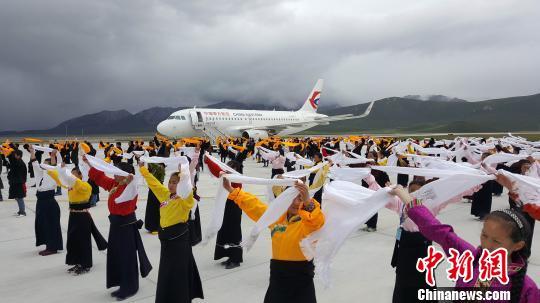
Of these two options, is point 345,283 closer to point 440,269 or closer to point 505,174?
point 440,269

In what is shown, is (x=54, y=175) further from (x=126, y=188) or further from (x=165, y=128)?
(x=165, y=128)

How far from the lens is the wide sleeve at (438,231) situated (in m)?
2.23

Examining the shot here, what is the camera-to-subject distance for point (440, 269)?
562 cm

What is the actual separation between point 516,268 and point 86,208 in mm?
5802

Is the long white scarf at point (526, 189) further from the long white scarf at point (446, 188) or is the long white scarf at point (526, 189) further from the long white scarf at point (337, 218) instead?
the long white scarf at point (337, 218)

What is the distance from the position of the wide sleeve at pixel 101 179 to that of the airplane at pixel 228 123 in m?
25.7

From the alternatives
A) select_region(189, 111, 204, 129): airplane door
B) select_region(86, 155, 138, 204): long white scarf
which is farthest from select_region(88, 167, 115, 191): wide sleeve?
select_region(189, 111, 204, 129): airplane door

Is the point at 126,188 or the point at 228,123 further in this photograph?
the point at 228,123

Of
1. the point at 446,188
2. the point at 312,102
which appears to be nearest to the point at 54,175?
the point at 446,188

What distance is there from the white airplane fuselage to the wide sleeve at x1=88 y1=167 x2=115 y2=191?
25.7 meters

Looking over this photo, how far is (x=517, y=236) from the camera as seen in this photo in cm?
200

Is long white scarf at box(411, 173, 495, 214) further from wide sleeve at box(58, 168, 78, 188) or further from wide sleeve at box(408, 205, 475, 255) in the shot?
wide sleeve at box(58, 168, 78, 188)

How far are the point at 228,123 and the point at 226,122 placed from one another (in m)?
0.29

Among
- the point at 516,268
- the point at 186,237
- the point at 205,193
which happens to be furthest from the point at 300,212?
the point at 205,193
